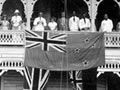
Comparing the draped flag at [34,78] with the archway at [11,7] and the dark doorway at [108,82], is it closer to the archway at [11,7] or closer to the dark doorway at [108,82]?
the dark doorway at [108,82]

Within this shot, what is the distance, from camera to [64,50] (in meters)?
22.1

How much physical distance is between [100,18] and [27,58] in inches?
311

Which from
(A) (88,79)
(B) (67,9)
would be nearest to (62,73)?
(A) (88,79)

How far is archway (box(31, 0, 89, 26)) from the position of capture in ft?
90.4

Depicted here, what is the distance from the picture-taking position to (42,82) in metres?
22.2

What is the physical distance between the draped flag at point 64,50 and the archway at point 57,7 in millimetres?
5228

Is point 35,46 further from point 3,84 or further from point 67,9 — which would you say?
point 67,9

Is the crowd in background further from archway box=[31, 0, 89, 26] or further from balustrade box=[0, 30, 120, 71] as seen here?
archway box=[31, 0, 89, 26]

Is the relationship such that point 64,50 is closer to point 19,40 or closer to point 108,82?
point 19,40

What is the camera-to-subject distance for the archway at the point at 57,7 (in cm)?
2755

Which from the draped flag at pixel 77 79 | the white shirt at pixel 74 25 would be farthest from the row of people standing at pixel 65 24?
the draped flag at pixel 77 79

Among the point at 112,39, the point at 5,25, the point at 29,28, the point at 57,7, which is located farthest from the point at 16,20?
the point at 112,39

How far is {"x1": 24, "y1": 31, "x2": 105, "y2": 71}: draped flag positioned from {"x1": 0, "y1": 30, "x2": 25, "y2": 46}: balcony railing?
4.24 ft

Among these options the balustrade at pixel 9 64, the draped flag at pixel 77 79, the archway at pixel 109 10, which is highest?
the archway at pixel 109 10
